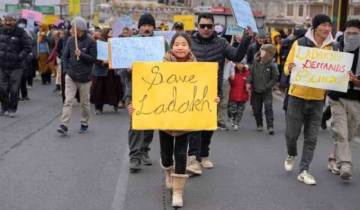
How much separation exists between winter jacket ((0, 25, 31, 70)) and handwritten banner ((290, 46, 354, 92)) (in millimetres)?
6463

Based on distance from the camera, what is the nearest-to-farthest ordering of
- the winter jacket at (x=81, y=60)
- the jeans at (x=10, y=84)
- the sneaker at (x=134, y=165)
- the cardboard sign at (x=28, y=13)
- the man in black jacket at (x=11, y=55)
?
1. the sneaker at (x=134, y=165)
2. the winter jacket at (x=81, y=60)
3. the man in black jacket at (x=11, y=55)
4. the jeans at (x=10, y=84)
5. the cardboard sign at (x=28, y=13)

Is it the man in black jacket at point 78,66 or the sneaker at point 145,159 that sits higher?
the man in black jacket at point 78,66

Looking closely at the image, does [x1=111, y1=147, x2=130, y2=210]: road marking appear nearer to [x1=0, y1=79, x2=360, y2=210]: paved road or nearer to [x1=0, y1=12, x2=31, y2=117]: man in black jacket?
[x1=0, y1=79, x2=360, y2=210]: paved road

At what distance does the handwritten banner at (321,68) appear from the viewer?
6.38 meters

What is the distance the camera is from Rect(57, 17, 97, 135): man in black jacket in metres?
9.25

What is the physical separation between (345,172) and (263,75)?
419 cm

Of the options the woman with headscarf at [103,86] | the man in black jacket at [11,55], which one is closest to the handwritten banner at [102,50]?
the woman with headscarf at [103,86]

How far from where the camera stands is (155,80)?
555cm

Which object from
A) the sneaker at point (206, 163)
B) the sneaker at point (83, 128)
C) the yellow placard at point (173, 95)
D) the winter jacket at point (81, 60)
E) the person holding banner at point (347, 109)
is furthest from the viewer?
the sneaker at point (83, 128)

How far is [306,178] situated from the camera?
6539 millimetres

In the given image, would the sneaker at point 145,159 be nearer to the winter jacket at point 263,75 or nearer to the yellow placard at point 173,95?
the yellow placard at point 173,95

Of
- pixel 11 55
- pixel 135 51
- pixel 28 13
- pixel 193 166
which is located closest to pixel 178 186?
pixel 193 166

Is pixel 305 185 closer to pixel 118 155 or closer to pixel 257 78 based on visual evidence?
pixel 118 155

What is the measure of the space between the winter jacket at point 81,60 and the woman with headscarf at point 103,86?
293 cm
